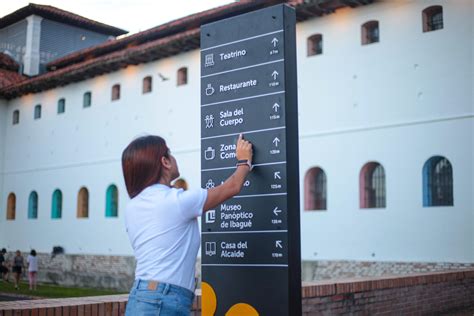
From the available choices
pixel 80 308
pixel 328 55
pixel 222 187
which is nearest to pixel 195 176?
pixel 328 55

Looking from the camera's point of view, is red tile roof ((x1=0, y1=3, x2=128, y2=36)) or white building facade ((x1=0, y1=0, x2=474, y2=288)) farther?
red tile roof ((x1=0, y1=3, x2=128, y2=36))

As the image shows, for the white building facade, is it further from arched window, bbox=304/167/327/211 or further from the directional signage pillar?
the directional signage pillar

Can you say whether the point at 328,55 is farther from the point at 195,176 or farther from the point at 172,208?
the point at 172,208

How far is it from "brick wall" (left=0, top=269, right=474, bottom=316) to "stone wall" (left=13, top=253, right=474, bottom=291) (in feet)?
14.8

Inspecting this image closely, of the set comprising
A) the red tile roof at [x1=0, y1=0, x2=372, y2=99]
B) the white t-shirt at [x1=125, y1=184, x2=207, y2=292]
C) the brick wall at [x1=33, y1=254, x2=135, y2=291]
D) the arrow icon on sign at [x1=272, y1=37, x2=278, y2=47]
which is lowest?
the brick wall at [x1=33, y1=254, x2=135, y2=291]

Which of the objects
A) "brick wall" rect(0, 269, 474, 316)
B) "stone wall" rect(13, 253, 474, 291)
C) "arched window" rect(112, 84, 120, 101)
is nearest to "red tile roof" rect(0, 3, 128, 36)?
"arched window" rect(112, 84, 120, 101)

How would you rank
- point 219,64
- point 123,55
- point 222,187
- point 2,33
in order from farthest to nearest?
point 2,33 < point 123,55 < point 219,64 < point 222,187

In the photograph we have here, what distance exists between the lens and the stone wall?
57.9 feet

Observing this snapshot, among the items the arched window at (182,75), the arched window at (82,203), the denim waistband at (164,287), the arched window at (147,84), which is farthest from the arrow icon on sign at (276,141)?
the arched window at (82,203)

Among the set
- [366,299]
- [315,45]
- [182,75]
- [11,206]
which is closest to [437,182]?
[315,45]

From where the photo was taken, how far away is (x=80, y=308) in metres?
5.39

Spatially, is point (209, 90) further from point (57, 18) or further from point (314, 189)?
point (57, 18)

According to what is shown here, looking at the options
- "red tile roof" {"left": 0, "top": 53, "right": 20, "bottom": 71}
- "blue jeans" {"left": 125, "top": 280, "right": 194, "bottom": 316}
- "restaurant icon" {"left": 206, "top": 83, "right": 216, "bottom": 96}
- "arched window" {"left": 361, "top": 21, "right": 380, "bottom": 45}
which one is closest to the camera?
"blue jeans" {"left": 125, "top": 280, "right": 194, "bottom": 316}

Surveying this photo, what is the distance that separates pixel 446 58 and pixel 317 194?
551 centimetres
